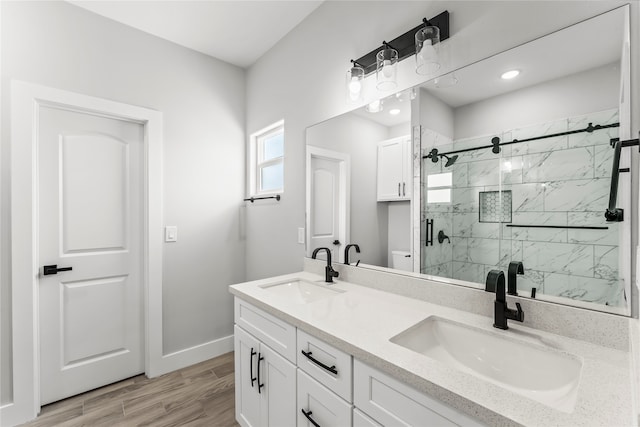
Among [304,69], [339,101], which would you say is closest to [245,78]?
[304,69]

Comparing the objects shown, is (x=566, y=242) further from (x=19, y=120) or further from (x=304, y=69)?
(x=19, y=120)

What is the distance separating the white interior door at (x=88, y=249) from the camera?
191 centimetres

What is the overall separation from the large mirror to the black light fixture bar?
0.20 metres

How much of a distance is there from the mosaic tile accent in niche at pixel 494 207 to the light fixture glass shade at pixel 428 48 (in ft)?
2.12

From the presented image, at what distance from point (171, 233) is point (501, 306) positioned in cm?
229

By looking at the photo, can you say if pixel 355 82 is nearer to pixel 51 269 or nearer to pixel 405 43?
pixel 405 43

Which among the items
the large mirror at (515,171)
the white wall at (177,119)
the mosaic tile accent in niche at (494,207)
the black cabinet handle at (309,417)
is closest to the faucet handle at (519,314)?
the large mirror at (515,171)

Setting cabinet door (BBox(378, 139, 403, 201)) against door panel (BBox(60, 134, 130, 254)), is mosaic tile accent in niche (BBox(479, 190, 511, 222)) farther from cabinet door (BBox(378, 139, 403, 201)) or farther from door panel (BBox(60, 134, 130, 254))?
door panel (BBox(60, 134, 130, 254))

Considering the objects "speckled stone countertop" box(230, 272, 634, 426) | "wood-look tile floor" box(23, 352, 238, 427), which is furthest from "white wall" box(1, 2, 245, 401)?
"speckled stone countertop" box(230, 272, 634, 426)

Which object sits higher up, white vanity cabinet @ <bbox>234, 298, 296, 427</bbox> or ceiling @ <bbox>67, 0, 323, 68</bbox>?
ceiling @ <bbox>67, 0, 323, 68</bbox>

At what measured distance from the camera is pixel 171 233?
2.34 m

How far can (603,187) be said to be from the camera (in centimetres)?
91

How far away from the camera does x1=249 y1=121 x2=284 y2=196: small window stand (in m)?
2.49

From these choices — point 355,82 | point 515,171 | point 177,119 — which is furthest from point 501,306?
point 177,119
